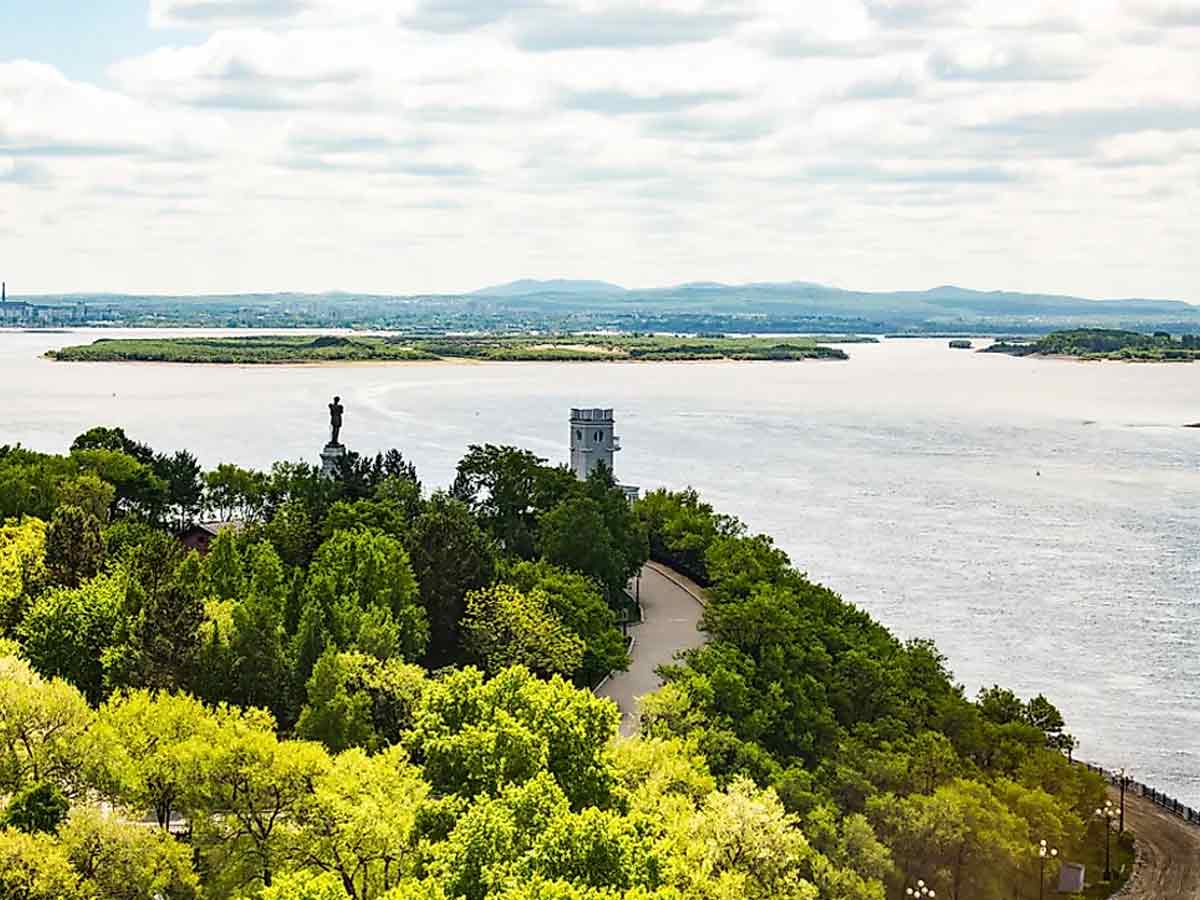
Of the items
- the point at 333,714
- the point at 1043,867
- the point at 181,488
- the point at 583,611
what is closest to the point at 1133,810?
the point at 1043,867

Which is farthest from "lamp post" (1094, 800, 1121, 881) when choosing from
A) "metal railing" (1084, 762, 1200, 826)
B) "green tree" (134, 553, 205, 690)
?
"green tree" (134, 553, 205, 690)

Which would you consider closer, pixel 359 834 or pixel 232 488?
pixel 359 834

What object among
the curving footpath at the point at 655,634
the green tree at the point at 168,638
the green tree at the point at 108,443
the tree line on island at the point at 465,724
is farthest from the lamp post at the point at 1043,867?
the green tree at the point at 108,443

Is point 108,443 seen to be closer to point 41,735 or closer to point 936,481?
point 41,735

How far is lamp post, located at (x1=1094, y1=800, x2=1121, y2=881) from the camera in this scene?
40572mm

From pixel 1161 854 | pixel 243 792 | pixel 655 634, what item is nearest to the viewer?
pixel 243 792

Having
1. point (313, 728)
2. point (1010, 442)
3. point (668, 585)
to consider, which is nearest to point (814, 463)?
point (1010, 442)

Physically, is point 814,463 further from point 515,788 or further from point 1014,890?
point 515,788

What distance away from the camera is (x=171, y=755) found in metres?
28.1

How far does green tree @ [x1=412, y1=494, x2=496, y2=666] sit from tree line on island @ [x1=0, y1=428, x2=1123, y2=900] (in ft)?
0.36

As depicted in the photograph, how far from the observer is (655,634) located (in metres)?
52.8

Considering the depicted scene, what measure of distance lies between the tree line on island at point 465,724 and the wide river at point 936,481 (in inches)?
365

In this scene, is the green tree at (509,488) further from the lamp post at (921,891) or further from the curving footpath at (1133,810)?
the lamp post at (921,891)

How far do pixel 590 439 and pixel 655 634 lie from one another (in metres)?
24.4
